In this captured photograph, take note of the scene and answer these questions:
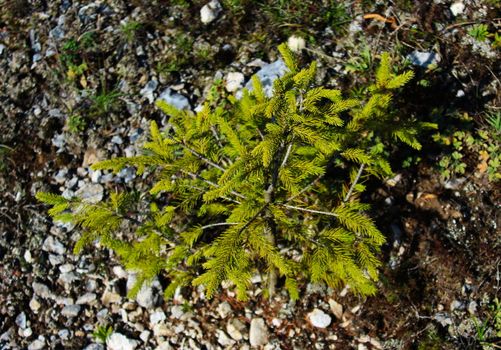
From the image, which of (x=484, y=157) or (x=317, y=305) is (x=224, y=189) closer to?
(x=317, y=305)

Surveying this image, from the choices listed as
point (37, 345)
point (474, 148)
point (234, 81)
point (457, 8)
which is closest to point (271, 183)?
point (234, 81)

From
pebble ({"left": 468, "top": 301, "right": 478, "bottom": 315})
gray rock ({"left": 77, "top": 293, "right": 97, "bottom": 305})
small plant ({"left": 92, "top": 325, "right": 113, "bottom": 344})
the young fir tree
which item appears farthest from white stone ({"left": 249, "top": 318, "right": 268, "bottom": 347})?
pebble ({"left": 468, "top": 301, "right": 478, "bottom": 315})

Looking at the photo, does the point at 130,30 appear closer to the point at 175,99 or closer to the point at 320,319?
the point at 175,99

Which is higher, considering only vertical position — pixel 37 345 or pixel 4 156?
pixel 4 156

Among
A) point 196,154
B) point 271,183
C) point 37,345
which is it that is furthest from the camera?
point 37,345

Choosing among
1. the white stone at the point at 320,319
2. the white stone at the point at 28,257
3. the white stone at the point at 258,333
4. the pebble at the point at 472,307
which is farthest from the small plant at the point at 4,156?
the pebble at the point at 472,307

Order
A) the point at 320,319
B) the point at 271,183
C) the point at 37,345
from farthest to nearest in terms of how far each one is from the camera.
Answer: the point at 37,345, the point at 320,319, the point at 271,183

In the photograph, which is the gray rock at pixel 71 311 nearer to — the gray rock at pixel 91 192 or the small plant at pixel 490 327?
the gray rock at pixel 91 192

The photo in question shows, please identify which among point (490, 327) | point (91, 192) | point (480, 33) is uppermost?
point (480, 33)

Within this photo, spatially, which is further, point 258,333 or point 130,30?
point 130,30
